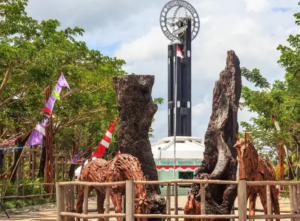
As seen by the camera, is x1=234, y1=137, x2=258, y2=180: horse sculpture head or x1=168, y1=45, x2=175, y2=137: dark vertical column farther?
x1=168, y1=45, x2=175, y2=137: dark vertical column

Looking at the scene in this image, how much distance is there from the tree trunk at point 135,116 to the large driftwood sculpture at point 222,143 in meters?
1.55

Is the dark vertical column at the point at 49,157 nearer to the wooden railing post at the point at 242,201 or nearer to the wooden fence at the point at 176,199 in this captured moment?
the wooden fence at the point at 176,199

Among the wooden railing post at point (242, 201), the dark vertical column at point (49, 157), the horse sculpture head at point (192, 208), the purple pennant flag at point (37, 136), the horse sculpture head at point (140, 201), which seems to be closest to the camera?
the wooden railing post at point (242, 201)

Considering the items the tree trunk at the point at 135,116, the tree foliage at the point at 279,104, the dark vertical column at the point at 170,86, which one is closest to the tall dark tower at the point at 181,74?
the dark vertical column at the point at 170,86

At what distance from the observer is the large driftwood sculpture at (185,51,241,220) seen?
403 inches

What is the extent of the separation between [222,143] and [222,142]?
0.07 ft

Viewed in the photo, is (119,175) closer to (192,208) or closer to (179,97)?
(192,208)

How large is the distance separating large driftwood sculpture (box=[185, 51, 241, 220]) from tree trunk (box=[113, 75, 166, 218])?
1547 mm

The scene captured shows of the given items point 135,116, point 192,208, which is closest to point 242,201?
point 192,208

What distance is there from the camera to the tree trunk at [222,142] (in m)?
10.2

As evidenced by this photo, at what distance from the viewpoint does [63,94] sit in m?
23.8

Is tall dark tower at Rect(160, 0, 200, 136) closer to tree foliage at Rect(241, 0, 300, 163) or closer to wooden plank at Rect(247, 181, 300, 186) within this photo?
tree foliage at Rect(241, 0, 300, 163)

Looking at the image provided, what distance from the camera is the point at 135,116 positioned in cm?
1189

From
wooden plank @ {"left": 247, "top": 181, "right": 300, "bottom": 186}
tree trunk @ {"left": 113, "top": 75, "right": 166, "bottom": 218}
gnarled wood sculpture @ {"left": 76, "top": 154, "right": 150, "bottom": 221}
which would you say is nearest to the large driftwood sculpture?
tree trunk @ {"left": 113, "top": 75, "right": 166, "bottom": 218}
